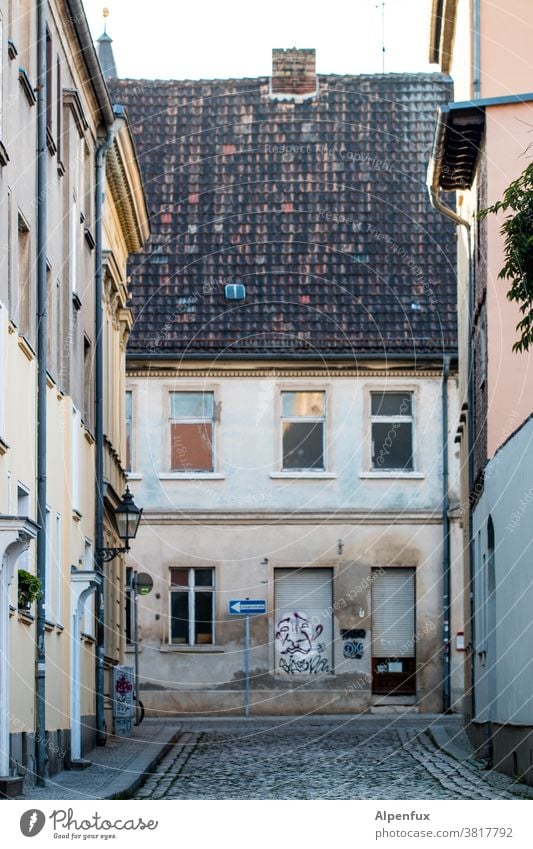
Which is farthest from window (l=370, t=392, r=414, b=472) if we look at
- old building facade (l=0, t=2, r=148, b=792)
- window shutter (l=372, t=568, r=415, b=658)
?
old building facade (l=0, t=2, r=148, b=792)

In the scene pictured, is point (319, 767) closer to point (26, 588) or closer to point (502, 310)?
point (26, 588)

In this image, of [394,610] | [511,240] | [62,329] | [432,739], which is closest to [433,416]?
[394,610]

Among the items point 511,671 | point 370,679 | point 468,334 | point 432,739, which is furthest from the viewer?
point 370,679

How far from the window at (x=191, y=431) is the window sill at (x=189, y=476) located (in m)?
0.15

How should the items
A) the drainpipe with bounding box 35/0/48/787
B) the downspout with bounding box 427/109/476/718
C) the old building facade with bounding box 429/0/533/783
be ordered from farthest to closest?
1. the downspout with bounding box 427/109/476/718
2. the old building facade with bounding box 429/0/533/783
3. the drainpipe with bounding box 35/0/48/787

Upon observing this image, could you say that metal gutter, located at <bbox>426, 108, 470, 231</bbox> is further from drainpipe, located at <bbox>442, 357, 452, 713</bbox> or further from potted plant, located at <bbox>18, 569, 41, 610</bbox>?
drainpipe, located at <bbox>442, 357, 452, 713</bbox>

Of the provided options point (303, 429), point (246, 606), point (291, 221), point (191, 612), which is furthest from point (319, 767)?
point (291, 221)

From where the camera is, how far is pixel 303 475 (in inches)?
1527

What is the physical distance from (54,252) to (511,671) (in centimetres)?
716

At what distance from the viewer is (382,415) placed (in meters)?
39.1

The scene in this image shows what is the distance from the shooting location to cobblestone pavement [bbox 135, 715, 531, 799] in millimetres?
17625

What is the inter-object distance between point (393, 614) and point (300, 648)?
2.01m

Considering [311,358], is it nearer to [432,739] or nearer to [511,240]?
[432,739]

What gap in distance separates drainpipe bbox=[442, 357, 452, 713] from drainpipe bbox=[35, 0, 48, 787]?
1904cm
